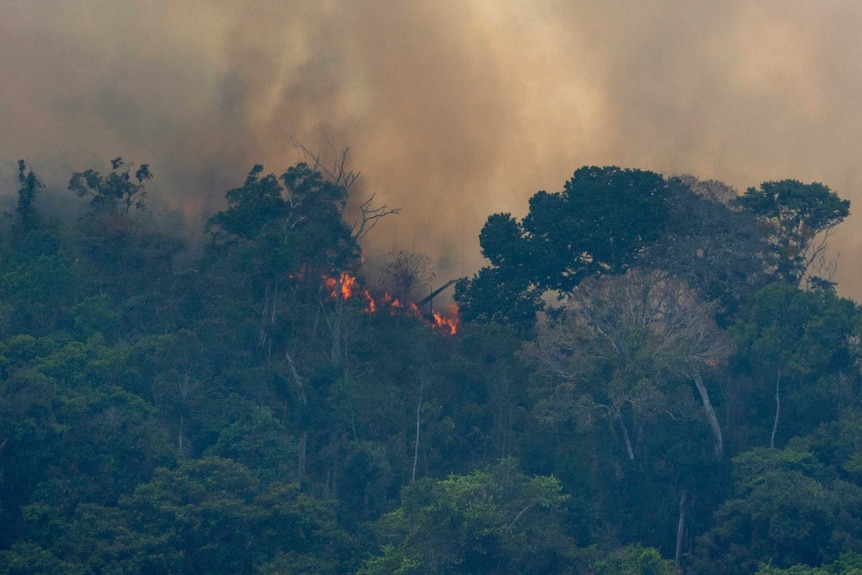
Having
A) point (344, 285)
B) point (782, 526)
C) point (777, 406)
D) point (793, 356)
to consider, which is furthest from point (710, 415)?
point (344, 285)

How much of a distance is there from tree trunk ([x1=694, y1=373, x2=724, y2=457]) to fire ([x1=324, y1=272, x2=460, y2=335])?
623 inches

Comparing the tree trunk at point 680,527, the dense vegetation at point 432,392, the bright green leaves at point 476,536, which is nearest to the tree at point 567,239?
the dense vegetation at point 432,392

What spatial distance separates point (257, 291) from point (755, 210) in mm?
22449

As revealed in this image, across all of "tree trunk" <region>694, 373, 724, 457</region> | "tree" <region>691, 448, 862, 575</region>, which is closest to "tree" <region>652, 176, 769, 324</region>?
"tree trunk" <region>694, 373, 724, 457</region>

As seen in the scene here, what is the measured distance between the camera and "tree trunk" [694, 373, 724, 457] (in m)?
48.5

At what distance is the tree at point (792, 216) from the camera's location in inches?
2153

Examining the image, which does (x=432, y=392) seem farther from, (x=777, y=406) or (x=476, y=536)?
(x=777, y=406)

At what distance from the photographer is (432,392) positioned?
54500mm

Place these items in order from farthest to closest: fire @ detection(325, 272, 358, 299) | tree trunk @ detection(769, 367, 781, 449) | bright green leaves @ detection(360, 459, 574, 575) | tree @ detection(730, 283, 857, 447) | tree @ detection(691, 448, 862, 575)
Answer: fire @ detection(325, 272, 358, 299)
tree trunk @ detection(769, 367, 781, 449)
tree @ detection(730, 283, 857, 447)
bright green leaves @ detection(360, 459, 574, 575)
tree @ detection(691, 448, 862, 575)

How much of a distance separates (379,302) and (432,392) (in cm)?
866

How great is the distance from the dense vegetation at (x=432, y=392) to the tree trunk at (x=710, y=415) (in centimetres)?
11

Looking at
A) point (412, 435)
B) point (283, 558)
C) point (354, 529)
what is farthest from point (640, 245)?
point (283, 558)

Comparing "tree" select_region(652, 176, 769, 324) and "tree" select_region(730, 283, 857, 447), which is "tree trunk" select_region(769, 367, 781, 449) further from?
"tree" select_region(652, 176, 769, 324)

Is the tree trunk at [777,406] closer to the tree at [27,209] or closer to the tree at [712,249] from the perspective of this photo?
the tree at [712,249]
